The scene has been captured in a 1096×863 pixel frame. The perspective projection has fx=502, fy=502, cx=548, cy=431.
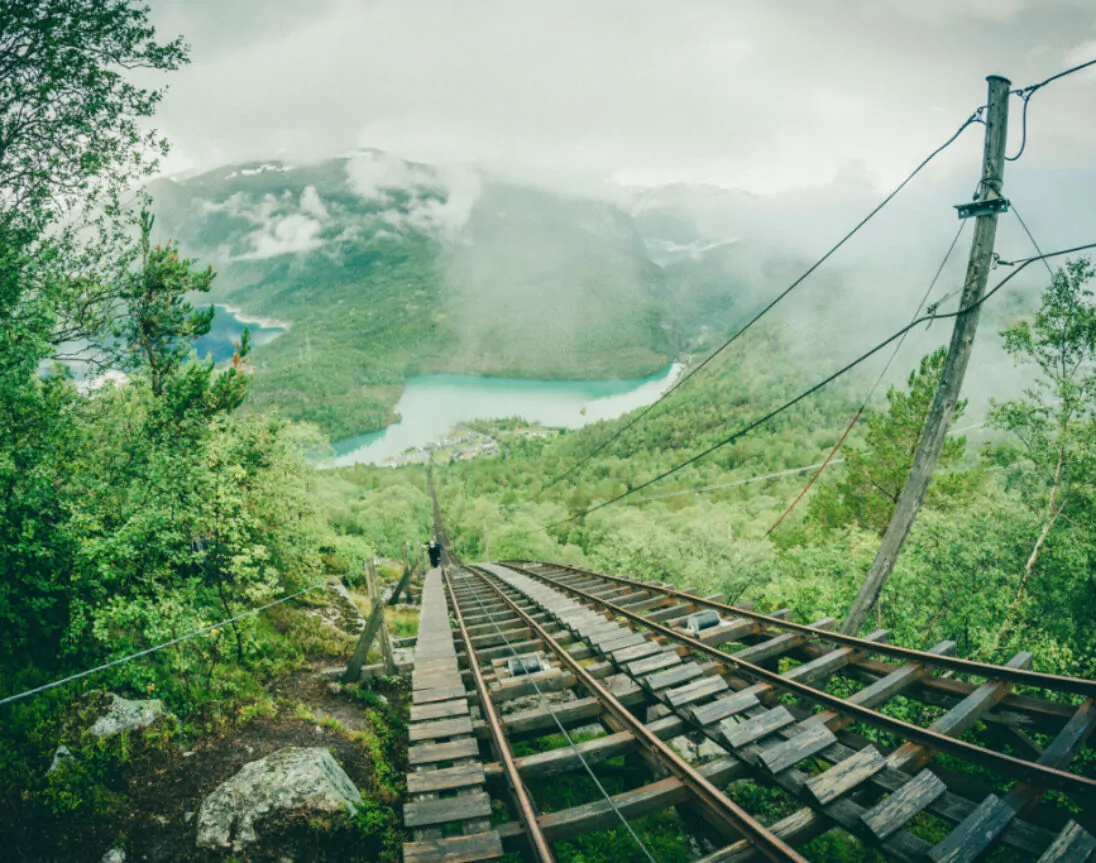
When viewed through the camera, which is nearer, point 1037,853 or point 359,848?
point 1037,853

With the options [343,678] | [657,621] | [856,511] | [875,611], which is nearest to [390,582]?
[343,678]

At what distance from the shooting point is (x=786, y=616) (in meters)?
7.78

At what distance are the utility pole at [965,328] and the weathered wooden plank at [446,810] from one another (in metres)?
6.05

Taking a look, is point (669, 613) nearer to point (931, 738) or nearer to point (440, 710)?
point (440, 710)

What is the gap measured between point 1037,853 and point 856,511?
23.8 metres

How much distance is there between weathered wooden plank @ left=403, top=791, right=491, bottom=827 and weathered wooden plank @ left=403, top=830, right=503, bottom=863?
0.19 m

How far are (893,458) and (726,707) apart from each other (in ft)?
69.6

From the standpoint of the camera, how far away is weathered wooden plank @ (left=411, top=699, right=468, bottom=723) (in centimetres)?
616

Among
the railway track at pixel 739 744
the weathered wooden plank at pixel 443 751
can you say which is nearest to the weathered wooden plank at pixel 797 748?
the railway track at pixel 739 744

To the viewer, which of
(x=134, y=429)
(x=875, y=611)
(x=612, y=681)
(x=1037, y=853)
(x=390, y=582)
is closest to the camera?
(x=1037, y=853)

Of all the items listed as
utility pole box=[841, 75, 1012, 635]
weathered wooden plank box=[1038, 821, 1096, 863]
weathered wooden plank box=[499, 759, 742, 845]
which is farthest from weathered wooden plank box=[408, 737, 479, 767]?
utility pole box=[841, 75, 1012, 635]

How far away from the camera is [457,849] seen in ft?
13.9

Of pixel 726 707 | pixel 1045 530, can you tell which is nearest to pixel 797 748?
pixel 726 707

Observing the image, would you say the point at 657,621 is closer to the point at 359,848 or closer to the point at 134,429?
the point at 359,848
